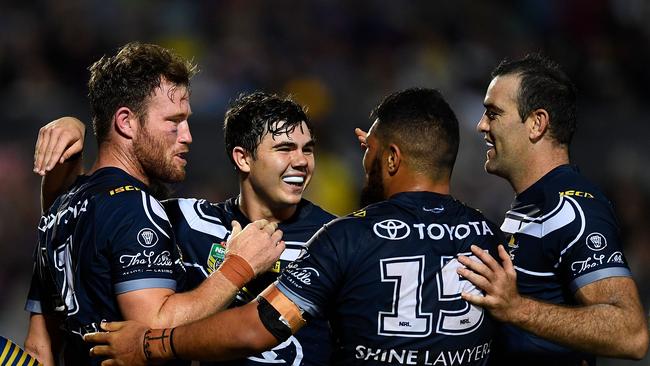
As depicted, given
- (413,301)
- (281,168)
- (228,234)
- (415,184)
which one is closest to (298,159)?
(281,168)

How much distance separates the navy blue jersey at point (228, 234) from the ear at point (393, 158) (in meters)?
0.97

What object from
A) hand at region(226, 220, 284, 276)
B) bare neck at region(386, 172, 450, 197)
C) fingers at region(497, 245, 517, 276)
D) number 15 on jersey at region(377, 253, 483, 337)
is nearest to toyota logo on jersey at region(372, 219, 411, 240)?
number 15 on jersey at region(377, 253, 483, 337)

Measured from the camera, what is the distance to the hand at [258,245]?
16.7ft

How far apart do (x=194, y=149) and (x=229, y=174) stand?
52cm

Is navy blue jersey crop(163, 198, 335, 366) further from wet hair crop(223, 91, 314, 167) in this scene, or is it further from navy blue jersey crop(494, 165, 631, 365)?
navy blue jersey crop(494, 165, 631, 365)

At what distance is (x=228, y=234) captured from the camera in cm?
577

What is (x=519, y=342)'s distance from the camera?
5504mm

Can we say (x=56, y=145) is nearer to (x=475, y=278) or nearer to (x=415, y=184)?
(x=415, y=184)

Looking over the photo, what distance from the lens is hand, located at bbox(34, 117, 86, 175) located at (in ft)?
18.2

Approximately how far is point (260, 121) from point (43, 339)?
1774mm

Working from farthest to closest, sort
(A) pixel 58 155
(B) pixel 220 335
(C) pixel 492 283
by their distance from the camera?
1. (A) pixel 58 155
2. (C) pixel 492 283
3. (B) pixel 220 335

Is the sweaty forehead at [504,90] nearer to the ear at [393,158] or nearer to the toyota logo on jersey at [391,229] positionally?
the ear at [393,158]

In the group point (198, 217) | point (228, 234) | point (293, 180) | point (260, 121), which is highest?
point (260, 121)

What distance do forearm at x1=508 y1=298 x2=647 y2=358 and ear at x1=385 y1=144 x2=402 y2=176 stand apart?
0.91 meters
